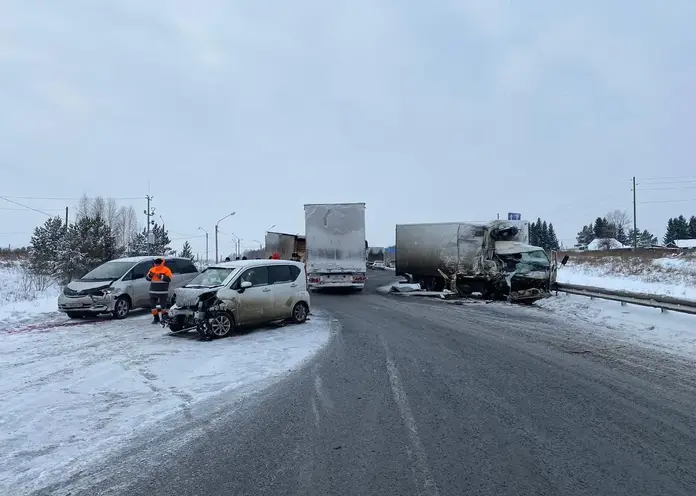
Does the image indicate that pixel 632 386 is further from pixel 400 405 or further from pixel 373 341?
pixel 373 341

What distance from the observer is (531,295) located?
18531 millimetres

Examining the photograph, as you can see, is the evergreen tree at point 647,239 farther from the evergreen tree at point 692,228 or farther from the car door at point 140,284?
the car door at point 140,284

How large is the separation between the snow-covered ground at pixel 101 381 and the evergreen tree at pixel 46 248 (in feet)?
58.5

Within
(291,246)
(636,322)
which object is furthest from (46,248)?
(636,322)

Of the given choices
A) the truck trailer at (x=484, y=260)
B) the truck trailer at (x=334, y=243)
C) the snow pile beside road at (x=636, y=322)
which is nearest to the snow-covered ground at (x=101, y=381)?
the snow pile beside road at (x=636, y=322)

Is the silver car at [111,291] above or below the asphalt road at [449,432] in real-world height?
above

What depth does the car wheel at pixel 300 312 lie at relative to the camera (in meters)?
12.8

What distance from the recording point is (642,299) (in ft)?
47.2

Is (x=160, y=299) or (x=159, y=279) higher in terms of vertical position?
(x=159, y=279)

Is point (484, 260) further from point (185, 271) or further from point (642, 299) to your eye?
point (185, 271)

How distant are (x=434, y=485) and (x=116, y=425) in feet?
11.5

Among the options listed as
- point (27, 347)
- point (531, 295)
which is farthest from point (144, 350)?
point (531, 295)

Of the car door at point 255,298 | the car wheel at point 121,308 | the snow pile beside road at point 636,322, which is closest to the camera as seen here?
the snow pile beside road at point 636,322

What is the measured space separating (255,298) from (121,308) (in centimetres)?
554
